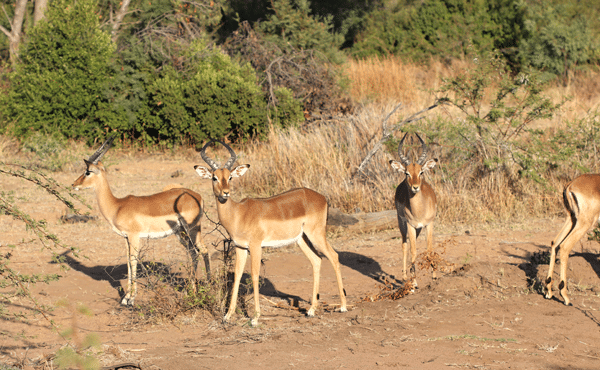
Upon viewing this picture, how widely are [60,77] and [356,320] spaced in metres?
12.6

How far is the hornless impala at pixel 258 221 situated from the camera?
6277 mm

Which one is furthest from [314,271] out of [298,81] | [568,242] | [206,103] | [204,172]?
[298,81]

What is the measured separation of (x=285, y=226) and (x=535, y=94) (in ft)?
24.2

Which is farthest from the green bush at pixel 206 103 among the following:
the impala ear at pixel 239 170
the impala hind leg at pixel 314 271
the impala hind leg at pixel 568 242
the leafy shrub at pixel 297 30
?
the impala hind leg at pixel 568 242

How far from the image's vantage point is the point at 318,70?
17547mm

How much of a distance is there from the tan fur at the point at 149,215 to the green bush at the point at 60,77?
9238 mm

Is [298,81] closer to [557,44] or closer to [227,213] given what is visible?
[227,213]

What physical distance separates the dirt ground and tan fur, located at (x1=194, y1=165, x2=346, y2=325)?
0.53 metres

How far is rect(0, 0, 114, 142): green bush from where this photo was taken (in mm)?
16062

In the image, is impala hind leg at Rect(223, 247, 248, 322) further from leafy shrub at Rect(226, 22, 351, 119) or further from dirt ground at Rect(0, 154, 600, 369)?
leafy shrub at Rect(226, 22, 351, 119)

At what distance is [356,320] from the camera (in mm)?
6324

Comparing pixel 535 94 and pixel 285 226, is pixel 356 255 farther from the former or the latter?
pixel 535 94

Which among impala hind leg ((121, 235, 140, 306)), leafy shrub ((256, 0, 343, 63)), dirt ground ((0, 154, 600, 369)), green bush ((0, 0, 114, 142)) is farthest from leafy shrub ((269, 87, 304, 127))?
impala hind leg ((121, 235, 140, 306))

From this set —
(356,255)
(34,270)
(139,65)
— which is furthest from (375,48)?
(34,270)
